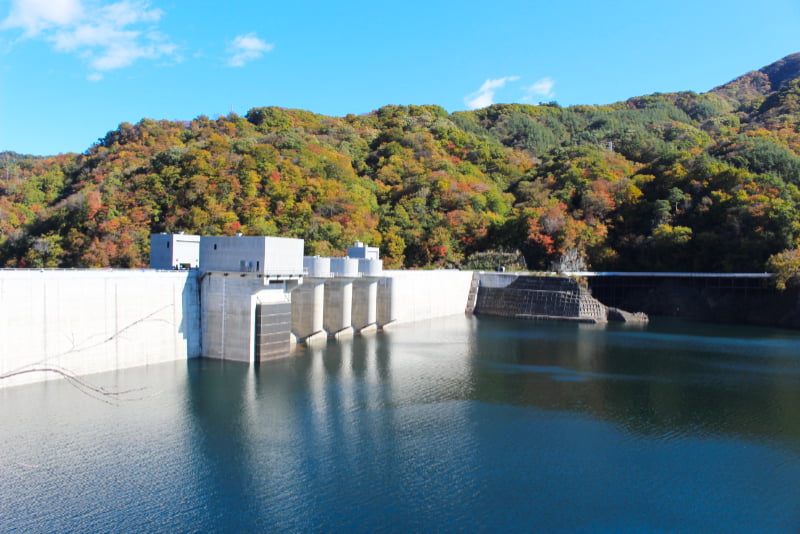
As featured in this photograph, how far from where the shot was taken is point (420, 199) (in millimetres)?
71188

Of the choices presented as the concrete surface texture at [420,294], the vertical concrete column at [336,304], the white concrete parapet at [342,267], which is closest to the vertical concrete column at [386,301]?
the concrete surface texture at [420,294]

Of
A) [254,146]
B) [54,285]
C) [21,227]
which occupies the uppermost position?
[254,146]

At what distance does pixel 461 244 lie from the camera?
222 feet

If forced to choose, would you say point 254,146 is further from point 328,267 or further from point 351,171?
point 328,267

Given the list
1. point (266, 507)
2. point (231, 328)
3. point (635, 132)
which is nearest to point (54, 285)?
point (231, 328)

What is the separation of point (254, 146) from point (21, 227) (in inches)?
1055

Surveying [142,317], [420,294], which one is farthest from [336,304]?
[142,317]

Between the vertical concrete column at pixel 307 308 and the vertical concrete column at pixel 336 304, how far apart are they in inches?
75.8

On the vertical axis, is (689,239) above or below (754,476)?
above

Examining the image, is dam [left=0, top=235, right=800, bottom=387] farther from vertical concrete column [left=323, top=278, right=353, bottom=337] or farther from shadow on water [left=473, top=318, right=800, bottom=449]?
shadow on water [left=473, top=318, right=800, bottom=449]

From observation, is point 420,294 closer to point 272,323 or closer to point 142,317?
point 272,323

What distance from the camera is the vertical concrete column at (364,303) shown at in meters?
42.8

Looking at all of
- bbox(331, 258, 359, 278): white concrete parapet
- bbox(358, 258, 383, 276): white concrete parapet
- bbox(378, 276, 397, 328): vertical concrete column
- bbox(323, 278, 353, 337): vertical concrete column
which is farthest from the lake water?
bbox(378, 276, 397, 328): vertical concrete column

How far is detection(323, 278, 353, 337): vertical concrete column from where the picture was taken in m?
40.3
